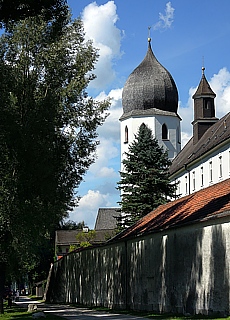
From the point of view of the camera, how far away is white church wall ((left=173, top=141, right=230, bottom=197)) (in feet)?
155

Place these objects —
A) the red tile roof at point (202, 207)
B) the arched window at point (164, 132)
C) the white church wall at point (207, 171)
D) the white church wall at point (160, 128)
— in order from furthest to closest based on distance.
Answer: the arched window at point (164, 132) < the white church wall at point (160, 128) < the white church wall at point (207, 171) < the red tile roof at point (202, 207)

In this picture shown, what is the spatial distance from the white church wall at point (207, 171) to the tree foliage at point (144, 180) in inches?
155

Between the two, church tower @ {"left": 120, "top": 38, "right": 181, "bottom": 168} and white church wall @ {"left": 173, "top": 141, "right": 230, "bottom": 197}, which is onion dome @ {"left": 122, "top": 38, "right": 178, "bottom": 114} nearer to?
church tower @ {"left": 120, "top": 38, "right": 181, "bottom": 168}

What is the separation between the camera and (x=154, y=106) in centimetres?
7519

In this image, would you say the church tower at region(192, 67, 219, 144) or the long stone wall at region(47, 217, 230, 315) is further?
the church tower at region(192, 67, 219, 144)

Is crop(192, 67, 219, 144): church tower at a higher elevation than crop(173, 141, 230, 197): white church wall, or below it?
higher

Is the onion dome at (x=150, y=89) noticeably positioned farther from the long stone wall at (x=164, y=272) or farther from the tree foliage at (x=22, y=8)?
the tree foliage at (x=22, y=8)

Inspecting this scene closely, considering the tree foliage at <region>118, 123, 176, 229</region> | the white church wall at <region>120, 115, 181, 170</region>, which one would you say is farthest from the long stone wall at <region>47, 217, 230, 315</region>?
the white church wall at <region>120, 115, 181, 170</region>

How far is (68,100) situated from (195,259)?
9792 millimetres

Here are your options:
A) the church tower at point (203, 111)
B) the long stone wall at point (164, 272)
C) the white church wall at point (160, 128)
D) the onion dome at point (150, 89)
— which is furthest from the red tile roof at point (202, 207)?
the onion dome at point (150, 89)

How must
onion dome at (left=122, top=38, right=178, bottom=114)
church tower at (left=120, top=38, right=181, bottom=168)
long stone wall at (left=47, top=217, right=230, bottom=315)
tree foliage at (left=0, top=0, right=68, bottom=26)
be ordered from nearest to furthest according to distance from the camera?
1. tree foliage at (left=0, top=0, right=68, bottom=26)
2. long stone wall at (left=47, top=217, right=230, bottom=315)
3. church tower at (left=120, top=38, right=181, bottom=168)
4. onion dome at (left=122, top=38, right=178, bottom=114)

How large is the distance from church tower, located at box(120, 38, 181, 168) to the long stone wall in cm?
3782

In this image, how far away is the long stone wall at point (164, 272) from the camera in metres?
19.7

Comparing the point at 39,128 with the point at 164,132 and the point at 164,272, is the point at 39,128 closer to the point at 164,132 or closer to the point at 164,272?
A: the point at 164,272
